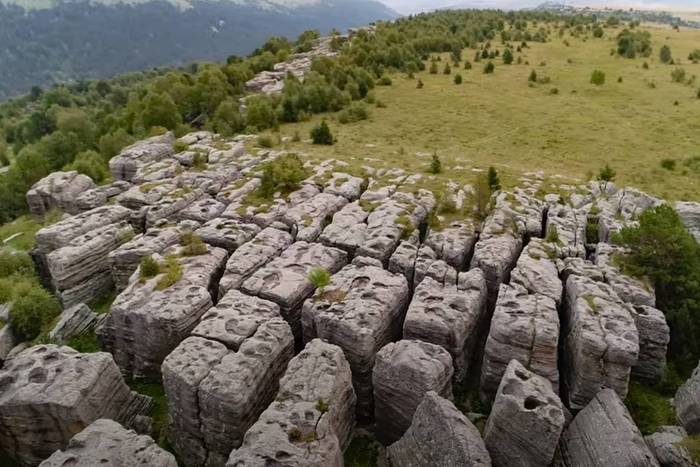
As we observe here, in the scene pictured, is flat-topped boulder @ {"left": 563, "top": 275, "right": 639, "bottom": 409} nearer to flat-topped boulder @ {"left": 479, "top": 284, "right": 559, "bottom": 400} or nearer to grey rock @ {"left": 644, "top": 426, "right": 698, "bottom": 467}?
flat-topped boulder @ {"left": 479, "top": 284, "right": 559, "bottom": 400}

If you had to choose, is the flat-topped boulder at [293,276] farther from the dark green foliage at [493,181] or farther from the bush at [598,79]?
the bush at [598,79]

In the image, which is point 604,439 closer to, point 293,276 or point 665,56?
point 293,276

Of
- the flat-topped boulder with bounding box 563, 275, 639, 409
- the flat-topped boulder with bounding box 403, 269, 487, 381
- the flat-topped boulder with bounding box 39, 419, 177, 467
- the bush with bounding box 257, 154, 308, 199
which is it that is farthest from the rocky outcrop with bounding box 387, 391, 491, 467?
the bush with bounding box 257, 154, 308, 199

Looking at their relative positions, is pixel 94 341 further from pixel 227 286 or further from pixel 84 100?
pixel 84 100

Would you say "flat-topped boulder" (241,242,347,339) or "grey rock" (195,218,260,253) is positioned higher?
"flat-topped boulder" (241,242,347,339)

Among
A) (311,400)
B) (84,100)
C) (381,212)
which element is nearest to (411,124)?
(381,212)
